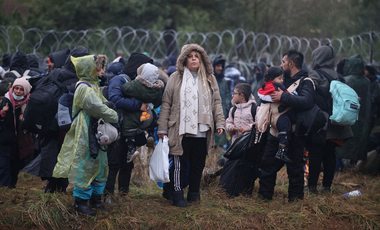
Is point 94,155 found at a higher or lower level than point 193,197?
higher

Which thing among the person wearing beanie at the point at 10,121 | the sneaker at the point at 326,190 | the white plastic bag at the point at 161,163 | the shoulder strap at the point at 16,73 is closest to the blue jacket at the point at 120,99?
the white plastic bag at the point at 161,163

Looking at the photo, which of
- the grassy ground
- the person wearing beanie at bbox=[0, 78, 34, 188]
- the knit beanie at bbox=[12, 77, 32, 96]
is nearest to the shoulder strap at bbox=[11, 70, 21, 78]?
the person wearing beanie at bbox=[0, 78, 34, 188]

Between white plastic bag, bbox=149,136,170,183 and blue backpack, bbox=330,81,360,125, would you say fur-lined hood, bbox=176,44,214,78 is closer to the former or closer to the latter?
white plastic bag, bbox=149,136,170,183

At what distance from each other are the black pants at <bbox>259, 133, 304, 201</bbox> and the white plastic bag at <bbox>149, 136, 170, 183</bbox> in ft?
3.90

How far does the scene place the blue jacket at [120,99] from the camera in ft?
15.3

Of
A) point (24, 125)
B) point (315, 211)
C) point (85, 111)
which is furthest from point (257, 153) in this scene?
point (24, 125)

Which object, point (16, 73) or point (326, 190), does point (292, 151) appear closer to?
point (326, 190)

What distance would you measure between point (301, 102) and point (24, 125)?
301 cm

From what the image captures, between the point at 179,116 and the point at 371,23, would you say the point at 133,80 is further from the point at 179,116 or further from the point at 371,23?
the point at 371,23

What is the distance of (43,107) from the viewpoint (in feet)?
15.6

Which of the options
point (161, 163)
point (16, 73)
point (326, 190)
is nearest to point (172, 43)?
point (16, 73)

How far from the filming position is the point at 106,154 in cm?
450

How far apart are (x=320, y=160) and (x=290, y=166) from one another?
824 millimetres

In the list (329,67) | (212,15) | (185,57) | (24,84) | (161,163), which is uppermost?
(212,15)
